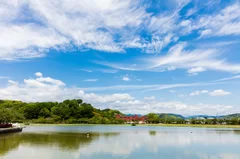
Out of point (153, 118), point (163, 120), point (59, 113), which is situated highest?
point (59, 113)

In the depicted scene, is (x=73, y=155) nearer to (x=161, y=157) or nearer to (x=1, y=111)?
(x=161, y=157)

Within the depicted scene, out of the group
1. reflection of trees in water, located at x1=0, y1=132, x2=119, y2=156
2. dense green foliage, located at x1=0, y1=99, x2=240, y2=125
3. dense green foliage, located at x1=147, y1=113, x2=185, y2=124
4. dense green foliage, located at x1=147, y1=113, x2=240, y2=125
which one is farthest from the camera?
dense green foliage, located at x1=147, y1=113, x2=185, y2=124

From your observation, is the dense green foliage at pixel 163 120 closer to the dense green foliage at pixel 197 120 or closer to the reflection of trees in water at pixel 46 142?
the dense green foliage at pixel 197 120

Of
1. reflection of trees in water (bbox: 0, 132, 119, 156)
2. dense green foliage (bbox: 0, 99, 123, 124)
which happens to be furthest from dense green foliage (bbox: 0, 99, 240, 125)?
reflection of trees in water (bbox: 0, 132, 119, 156)

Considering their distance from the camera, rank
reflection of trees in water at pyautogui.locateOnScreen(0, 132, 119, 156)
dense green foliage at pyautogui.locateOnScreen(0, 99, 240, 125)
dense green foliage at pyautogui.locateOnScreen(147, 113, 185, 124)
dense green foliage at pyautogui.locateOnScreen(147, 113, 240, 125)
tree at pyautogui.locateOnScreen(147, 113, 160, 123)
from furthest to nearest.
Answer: tree at pyautogui.locateOnScreen(147, 113, 160, 123)
dense green foliage at pyautogui.locateOnScreen(147, 113, 185, 124)
dense green foliage at pyautogui.locateOnScreen(0, 99, 240, 125)
dense green foliage at pyautogui.locateOnScreen(147, 113, 240, 125)
reflection of trees in water at pyautogui.locateOnScreen(0, 132, 119, 156)

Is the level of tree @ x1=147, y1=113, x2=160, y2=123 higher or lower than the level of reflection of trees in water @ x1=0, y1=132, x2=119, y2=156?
higher

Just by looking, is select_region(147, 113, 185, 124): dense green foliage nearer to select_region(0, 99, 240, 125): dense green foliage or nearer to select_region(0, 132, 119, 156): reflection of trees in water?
select_region(0, 99, 240, 125): dense green foliage

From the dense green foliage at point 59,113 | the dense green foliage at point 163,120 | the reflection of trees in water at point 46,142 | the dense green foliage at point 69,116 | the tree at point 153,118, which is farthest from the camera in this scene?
the tree at point 153,118

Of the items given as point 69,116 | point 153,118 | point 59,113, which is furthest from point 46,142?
point 153,118

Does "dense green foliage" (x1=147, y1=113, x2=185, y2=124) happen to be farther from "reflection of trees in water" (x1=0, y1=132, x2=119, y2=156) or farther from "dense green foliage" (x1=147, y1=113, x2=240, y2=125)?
Result: "reflection of trees in water" (x1=0, y1=132, x2=119, y2=156)

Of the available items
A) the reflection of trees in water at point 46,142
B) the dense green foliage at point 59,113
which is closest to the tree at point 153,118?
the dense green foliage at point 59,113

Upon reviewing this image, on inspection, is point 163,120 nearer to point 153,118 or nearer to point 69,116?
point 153,118

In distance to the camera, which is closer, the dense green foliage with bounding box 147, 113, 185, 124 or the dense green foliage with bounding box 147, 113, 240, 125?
the dense green foliage with bounding box 147, 113, 240, 125

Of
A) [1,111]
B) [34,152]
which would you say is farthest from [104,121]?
[34,152]
